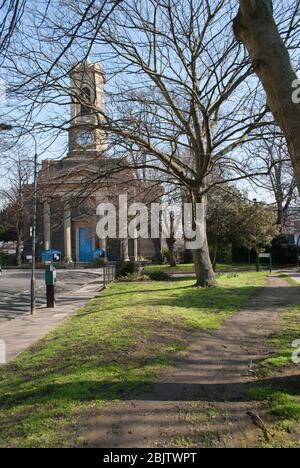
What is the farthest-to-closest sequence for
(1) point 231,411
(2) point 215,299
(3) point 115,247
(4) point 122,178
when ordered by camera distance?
(3) point 115,247
(4) point 122,178
(2) point 215,299
(1) point 231,411

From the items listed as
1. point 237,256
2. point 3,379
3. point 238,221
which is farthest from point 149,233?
point 3,379

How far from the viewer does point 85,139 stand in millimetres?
17547

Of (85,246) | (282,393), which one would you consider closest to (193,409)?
(282,393)

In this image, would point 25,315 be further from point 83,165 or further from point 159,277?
point 159,277

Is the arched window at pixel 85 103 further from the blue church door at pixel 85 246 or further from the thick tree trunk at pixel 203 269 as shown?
the blue church door at pixel 85 246

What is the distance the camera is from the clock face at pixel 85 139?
16.9 m

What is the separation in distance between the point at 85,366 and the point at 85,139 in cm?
1251

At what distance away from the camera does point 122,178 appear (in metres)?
21.5

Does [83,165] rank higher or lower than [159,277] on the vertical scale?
higher

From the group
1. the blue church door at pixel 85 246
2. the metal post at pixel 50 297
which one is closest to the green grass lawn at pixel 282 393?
the metal post at pixel 50 297

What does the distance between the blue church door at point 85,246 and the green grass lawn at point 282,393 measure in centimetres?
4522

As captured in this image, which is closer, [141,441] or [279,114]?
[141,441]
